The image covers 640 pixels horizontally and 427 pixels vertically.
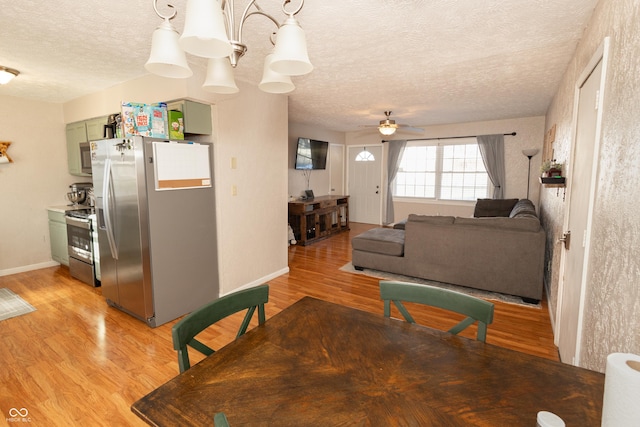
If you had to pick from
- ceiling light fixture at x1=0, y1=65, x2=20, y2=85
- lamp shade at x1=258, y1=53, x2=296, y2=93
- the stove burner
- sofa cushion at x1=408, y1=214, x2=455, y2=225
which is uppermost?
ceiling light fixture at x1=0, y1=65, x2=20, y2=85

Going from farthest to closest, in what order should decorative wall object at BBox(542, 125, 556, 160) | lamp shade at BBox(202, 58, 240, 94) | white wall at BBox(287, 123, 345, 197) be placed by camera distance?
white wall at BBox(287, 123, 345, 197), decorative wall object at BBox(542, 125, 556, 160), lamp shade at BBox(202, 58, 240, 94)

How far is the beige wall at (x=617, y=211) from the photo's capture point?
1099mm

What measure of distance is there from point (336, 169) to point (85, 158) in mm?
5240

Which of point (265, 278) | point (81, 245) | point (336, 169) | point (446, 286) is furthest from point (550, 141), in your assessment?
point (81, 245)

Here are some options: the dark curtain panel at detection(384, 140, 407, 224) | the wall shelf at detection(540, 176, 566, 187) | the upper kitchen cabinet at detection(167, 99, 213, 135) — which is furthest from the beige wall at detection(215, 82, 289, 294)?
the dark curtain panel at detection(384, 140, 407, 224)

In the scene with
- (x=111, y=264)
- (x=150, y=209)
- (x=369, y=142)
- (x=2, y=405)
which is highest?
(x=369, y=142)

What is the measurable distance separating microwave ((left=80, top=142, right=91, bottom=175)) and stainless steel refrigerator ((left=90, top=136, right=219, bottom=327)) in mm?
1518

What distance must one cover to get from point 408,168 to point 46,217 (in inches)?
270

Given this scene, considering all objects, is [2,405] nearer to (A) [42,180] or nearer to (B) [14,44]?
(B) [14,44]

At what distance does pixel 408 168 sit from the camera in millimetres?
7562

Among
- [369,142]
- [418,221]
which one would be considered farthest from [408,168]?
[418,221]

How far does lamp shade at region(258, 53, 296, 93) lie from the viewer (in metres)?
1.43

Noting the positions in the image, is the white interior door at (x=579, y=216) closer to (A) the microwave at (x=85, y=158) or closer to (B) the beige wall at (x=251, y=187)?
(B) the beige wall at (x=251, y=187)

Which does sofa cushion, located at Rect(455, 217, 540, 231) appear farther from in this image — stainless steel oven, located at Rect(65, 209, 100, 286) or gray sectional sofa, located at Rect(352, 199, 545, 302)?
stainless steel oven, located at Rect(65, 209, 100, 286)
